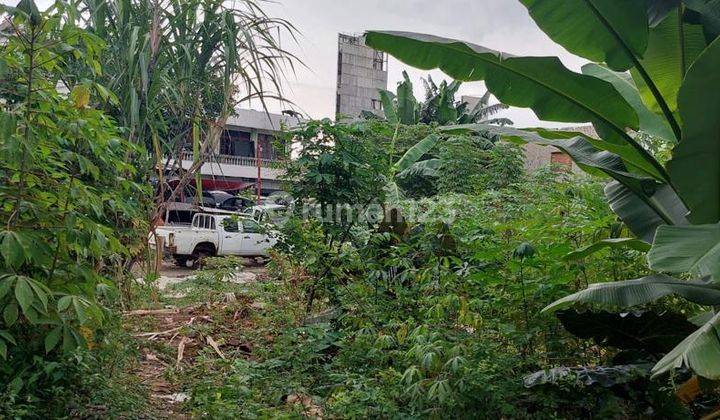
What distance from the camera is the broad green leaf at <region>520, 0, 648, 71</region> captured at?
3.10 meters

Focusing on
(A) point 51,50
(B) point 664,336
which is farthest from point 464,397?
(A) point 51,50

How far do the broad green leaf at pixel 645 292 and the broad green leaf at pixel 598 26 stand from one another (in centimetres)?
123

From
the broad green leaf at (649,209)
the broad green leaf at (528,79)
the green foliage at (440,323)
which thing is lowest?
the green foliage at (440,323)

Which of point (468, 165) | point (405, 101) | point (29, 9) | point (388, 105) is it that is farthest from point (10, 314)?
point (405, 101)

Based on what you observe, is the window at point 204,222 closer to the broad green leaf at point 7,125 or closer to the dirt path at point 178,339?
the dirt path at point 178,339

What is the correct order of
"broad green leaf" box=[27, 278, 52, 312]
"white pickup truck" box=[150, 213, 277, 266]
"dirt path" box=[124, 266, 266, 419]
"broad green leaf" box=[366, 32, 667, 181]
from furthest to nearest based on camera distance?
"white pickup truck" box=[150, 213, 277, 266] → "dirt path" box=[124, 266, 266, 419] → "broad green leaf" box=[366, 32, 667, 181] → "broad green leaf" box=[27, 278, 52, 312]

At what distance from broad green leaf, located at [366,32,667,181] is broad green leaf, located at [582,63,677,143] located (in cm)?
34

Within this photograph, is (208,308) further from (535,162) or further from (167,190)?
(535,162)

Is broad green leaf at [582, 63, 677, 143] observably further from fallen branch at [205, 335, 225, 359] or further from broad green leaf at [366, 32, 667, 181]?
fallen branch at [205, 335, 225, 359]

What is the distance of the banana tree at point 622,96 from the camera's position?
Answer: 2812 millimetres

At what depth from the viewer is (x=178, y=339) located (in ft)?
18.5

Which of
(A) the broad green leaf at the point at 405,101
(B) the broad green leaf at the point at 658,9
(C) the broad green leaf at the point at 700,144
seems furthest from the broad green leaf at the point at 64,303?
(A) the broad green leaf at the point at 405,101

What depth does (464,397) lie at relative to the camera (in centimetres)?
299

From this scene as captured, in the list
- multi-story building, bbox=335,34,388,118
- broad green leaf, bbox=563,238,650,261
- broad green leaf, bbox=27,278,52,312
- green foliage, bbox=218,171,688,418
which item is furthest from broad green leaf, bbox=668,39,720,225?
multi-story building, bbox=335,34,388,118
